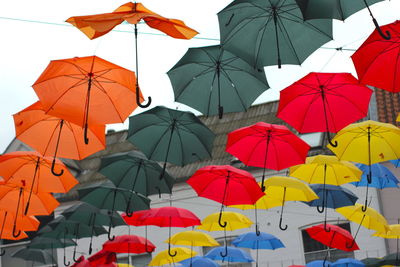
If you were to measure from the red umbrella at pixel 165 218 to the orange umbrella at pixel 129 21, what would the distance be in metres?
8.03

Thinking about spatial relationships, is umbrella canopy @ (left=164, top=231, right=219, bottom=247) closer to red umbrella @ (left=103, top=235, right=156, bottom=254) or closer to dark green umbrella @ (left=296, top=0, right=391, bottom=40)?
red umbrella @ (left=103, top=235, right=156, bottom=254)

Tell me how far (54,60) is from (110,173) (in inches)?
184

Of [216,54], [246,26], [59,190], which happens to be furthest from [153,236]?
[246,26]

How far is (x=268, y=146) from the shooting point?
13.6 meters

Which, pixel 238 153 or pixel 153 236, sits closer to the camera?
pixel 238 153

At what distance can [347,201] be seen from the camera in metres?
15.9

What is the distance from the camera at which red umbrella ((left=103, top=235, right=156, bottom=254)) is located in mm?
17281

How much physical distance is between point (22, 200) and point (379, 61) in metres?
8.50

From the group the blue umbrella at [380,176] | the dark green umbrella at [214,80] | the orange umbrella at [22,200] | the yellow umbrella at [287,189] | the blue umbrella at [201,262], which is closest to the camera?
the dark green umbrella at [214,80]

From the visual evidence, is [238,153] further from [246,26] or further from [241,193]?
[246,26]

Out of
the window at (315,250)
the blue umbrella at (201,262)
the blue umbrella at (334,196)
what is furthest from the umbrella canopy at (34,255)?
the blue umbrella at (334,196)

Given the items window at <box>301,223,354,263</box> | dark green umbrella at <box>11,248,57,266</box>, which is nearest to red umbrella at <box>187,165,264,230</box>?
window at <box>301,223,354,263</box>

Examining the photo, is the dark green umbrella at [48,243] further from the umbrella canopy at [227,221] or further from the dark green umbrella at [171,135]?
the dark green umbrella at [171,135]

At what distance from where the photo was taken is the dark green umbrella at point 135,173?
15.0m
